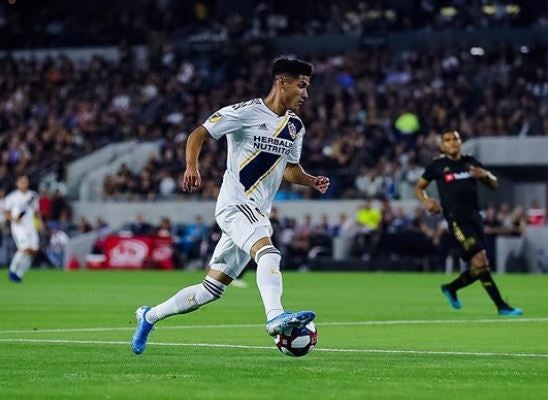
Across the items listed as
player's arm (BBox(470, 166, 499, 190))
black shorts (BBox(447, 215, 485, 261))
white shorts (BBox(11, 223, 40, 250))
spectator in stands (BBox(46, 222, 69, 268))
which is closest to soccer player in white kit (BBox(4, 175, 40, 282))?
white shorts (BBox(11, 223, 40, 250))

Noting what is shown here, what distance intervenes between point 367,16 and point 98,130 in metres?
10.1

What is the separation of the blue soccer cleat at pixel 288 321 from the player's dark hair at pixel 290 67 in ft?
6.92

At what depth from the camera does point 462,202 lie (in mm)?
19766

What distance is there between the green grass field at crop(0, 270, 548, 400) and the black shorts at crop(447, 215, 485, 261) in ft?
2.77

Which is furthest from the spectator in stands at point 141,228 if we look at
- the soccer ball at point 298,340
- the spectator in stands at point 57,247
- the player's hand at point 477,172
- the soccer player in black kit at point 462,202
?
the soccer ball at point 298,340

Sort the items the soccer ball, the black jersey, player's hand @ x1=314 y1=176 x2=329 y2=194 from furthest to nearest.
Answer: the black jersey → player's hand @ x1=314 y1=176 x2=329 y2=194 → the soccer ball

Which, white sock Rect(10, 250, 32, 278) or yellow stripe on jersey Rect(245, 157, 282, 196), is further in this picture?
white sock Rect(10, 250, 32, 278)

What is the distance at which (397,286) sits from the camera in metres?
29.0

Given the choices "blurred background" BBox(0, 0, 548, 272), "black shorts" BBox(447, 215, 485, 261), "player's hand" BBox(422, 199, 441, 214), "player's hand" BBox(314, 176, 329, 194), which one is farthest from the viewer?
"blurred background" BBox(0, 0, 548, 272)

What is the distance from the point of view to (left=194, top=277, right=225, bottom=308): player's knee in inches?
485

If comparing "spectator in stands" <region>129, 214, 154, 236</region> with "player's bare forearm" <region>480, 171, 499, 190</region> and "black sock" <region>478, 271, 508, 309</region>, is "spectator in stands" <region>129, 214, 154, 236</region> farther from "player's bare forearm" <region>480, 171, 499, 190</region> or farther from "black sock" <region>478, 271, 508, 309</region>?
"player's bare forearm" <region>480, 171, 499, 190</region>

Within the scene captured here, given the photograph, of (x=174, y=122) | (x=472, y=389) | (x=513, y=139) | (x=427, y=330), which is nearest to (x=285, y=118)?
(x=472, y=389)

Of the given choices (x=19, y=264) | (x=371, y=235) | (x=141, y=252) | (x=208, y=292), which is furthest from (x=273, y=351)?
(x=141, y=252)

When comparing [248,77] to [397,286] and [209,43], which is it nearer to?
[209,43]
